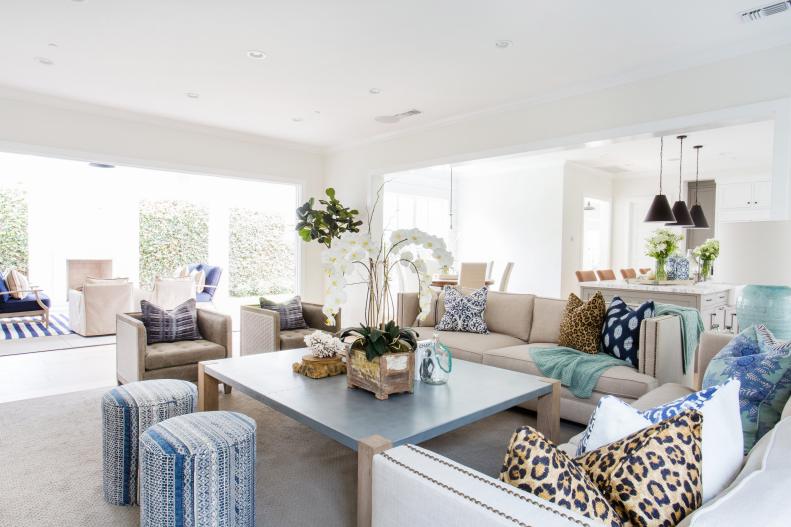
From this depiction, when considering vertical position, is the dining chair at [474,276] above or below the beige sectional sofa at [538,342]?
above

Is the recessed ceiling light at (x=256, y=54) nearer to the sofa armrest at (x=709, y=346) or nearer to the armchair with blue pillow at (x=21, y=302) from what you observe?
the sofa armrest at (x=709, y=346)

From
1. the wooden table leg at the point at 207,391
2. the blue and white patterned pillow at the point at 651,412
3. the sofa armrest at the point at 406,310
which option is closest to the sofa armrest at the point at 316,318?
the sofa armrest at the point at 406,310

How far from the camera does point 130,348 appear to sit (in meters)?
3.72

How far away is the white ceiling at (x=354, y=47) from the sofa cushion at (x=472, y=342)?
223cm

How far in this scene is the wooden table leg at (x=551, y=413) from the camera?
8.82 ft

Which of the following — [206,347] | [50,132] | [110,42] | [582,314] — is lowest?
[206,347]

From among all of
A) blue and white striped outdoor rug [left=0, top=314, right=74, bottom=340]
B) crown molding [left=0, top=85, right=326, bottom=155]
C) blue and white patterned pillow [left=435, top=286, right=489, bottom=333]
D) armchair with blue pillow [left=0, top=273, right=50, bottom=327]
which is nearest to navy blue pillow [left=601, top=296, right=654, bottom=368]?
blue and white patterned pillow [left=435, top=286, right=489, bottom=333]

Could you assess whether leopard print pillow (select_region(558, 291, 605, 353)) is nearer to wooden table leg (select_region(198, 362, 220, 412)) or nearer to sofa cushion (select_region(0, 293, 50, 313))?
wooden table leg (select_region(198, 362, 220, 412))

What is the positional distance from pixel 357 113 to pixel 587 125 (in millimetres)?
2399

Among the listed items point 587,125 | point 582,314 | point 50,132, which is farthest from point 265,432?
point 50,132

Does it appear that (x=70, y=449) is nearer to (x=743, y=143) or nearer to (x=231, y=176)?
(x=231, y=176)

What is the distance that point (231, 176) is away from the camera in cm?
620

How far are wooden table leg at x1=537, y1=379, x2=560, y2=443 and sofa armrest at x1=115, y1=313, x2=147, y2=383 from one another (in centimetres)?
283

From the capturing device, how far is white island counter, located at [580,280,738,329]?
4355mm
